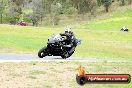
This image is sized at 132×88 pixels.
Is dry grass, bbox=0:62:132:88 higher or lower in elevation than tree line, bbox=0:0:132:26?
higher

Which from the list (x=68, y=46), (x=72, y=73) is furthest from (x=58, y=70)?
(x=68, y=46)

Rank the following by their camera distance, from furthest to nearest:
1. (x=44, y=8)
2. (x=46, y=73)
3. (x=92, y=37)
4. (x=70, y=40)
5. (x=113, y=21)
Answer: (x=44, y=8) < (x=113, y=21) < (x=92, y=37) < (x=70, y=40) < (x=46, y=73)

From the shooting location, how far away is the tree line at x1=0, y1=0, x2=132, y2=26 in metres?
113

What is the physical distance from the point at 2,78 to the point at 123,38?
57.9m

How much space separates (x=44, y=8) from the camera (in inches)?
4791

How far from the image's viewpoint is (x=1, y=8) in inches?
4407

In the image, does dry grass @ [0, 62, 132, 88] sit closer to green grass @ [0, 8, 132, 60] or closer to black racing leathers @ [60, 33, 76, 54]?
black racing leathers @ [60, 33, 76, 54]

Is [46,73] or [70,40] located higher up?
[46,73]

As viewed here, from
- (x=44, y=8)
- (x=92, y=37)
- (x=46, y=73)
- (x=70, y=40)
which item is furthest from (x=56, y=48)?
(x=44, y=8)

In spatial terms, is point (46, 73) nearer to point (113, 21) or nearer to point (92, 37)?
point (92, 37)

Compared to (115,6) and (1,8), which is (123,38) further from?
(115,6)

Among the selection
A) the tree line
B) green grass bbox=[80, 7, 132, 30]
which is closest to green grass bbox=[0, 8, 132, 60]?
green grass bbox=[80, 7, 132, 30]

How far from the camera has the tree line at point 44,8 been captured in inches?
4454

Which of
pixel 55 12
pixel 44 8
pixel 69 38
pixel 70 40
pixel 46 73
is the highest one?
pixel 46 73
